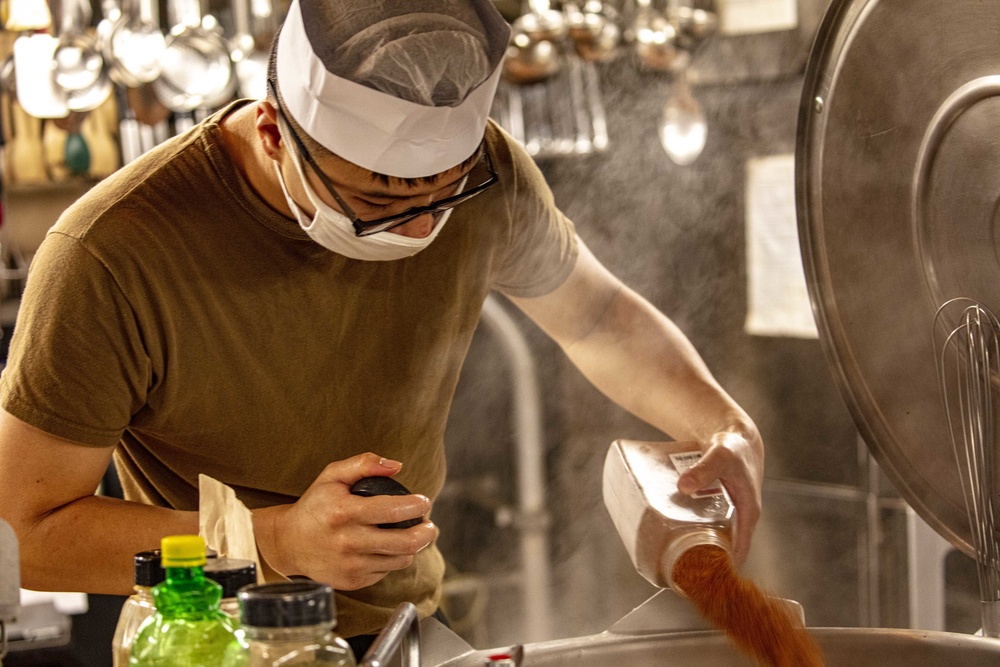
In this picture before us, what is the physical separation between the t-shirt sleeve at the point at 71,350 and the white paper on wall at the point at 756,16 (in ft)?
6.79

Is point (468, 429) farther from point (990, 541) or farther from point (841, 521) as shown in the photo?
point (990, 541)

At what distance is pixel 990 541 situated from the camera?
1.15 m

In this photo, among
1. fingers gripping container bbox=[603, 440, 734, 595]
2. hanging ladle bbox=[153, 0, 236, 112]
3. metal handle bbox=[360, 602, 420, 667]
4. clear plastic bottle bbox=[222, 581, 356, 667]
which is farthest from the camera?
hanging ladle bbox=[153, 0, 236, 112]

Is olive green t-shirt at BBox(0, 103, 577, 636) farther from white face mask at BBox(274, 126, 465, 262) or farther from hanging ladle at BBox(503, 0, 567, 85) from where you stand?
hanging ladle at BBox(503, 0, 567, 85)

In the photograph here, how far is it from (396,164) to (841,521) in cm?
197

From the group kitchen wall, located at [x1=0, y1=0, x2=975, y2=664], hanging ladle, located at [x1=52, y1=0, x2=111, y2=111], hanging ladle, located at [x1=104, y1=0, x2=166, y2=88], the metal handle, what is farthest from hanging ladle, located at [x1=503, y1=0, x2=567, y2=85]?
the metal handle

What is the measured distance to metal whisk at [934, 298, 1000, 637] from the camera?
1.15m

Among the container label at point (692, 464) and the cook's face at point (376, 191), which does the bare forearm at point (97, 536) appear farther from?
the container label at point (692, 464)

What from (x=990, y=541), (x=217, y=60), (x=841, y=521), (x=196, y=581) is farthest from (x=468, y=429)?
(x=196, y=581)

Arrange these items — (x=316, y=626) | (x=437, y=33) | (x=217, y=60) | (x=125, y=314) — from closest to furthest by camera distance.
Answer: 1. (x=316, y=626)
2. (x=437, y=33)
3. (x=125, y=314)
4. (x=217, y=60)

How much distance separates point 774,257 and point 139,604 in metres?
2.24

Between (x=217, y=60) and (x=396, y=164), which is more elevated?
(x=217, y=60)

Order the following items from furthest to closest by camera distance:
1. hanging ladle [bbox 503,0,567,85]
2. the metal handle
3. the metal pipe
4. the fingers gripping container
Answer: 1. the metal pipe
2. hanging ladle [bbox 503,0,567,85]
3. the fingers gripping container
4. the metal handle

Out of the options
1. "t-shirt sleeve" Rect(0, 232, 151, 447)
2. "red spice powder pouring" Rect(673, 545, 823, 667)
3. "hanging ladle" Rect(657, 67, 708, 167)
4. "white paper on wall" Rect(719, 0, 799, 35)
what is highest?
"white paper on wall" Rect(719, 0, 799, 35)
